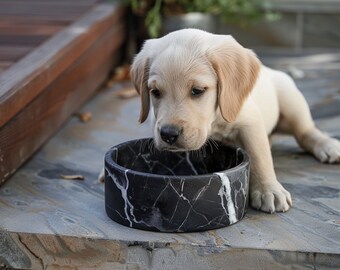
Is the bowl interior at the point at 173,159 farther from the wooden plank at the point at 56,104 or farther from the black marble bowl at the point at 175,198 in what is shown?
the wooden plank at the point at 56,104

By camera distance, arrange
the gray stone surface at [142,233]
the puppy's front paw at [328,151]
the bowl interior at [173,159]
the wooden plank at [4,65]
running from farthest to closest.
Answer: the wooden plank at [4,65] < the puppy's front paw at [328,151] < the bowl interior at [173,159] < the gray stone surface at [142,233]

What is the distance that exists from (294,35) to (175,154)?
355cm

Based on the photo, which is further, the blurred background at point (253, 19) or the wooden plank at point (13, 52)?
the blurred background at point (253, 19)

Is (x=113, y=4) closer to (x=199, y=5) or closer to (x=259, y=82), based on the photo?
(x=199, y=5)

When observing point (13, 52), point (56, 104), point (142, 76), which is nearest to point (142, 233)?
point (142, 76)

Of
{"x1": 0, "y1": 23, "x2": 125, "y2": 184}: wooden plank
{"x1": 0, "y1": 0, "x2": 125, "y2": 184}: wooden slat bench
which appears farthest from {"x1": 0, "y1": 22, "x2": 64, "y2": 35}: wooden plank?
{"x1": 0, "y1": 23, "x2": 125, "y2": 184}: wooden plank

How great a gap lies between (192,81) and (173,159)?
0.68 m

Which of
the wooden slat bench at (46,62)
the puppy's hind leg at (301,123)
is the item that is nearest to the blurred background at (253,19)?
the wooden slat bench at (46,62)

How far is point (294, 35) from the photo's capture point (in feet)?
23.9

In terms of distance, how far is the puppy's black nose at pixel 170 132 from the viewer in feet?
11.3

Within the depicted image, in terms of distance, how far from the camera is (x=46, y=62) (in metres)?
4.70

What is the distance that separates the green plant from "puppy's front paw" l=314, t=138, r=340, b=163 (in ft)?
8.14

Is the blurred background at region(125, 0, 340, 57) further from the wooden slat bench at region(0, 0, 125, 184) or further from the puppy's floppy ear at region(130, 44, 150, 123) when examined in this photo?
the puppy's floppy ear at region(130, 44, 150, 123)

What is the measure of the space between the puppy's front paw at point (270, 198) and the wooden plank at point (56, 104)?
1353 millimetres
